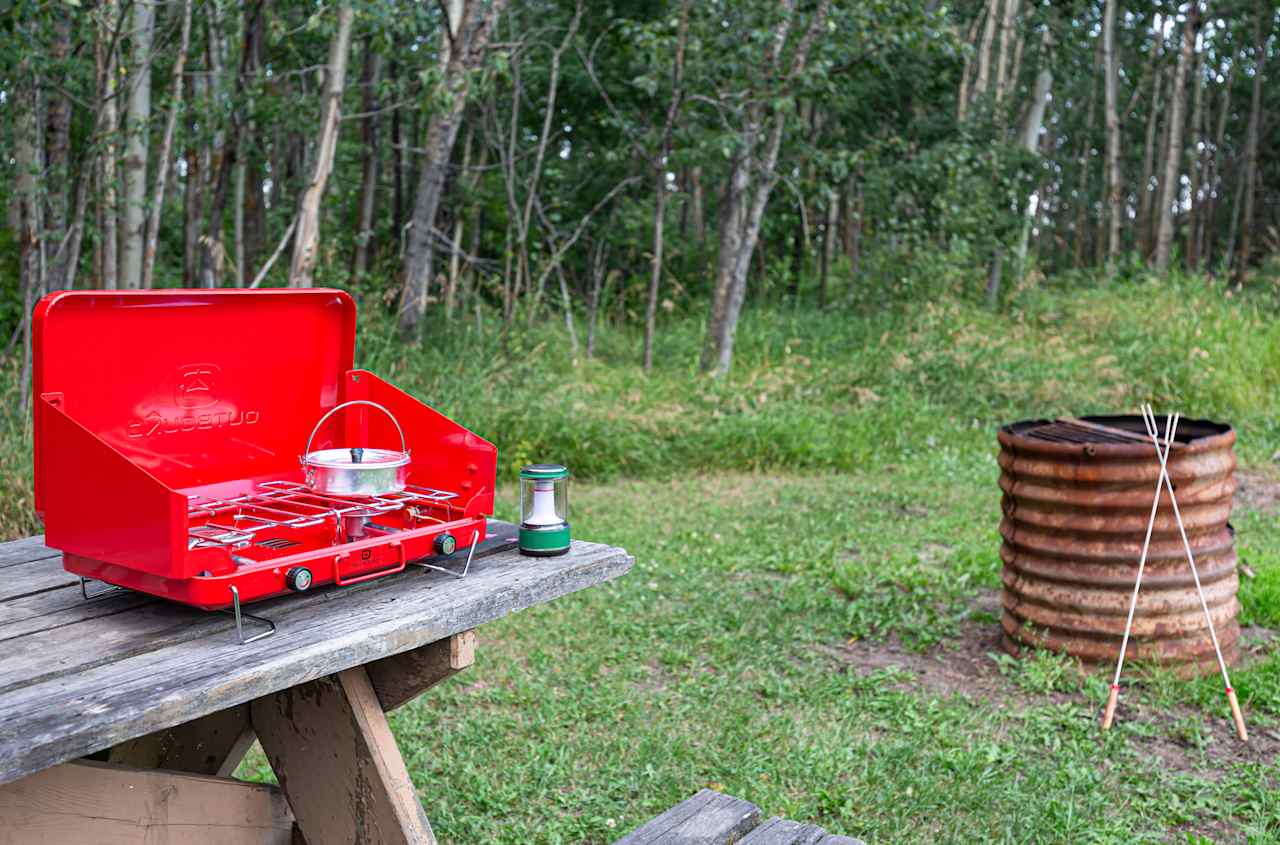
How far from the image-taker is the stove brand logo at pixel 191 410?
7.59 ft

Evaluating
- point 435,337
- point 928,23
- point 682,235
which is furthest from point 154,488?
point 682,235

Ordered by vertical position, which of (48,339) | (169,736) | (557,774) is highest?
(48,339)

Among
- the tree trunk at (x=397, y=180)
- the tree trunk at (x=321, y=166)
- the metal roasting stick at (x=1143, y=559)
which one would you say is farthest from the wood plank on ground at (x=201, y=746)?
the tree trunk at (x=397, y=180)

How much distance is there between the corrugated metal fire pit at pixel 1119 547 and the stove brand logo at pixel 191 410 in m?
3.29

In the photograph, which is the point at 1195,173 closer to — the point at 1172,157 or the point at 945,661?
the point at 1172,157

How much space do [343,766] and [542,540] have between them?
24.6 inches

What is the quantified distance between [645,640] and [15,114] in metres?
6.07

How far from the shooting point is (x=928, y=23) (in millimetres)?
11508

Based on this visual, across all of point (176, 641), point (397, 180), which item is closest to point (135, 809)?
point (176, 641)

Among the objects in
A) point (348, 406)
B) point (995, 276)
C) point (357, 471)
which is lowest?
point (357, 471)

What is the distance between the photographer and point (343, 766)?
238 cm

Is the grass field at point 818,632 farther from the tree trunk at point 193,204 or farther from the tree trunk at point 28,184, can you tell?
the tree trunk at point 28,184

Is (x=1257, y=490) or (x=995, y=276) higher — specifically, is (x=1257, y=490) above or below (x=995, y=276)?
below

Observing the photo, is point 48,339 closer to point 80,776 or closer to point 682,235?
point 80,776
